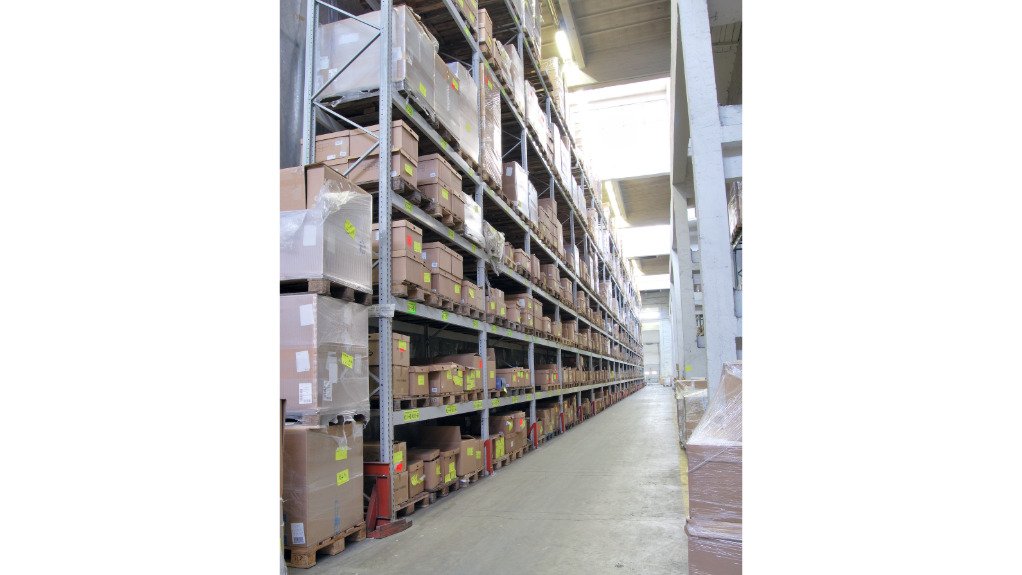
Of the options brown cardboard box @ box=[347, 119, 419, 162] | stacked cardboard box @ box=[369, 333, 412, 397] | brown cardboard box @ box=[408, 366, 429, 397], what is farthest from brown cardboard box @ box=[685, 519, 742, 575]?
brown cardboard box @ box=[347, 119, 419, 162]

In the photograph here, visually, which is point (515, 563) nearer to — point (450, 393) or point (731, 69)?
point (450, 393)

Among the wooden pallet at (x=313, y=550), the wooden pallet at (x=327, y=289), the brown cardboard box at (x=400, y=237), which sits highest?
the brown cardboard box at (x=400, y=237)

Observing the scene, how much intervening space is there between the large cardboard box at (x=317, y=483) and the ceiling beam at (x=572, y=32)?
12.1m

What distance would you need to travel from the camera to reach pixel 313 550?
339cm

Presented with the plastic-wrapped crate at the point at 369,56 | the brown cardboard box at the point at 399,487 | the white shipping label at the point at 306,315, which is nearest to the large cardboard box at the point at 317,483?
the brown cardboard box at the point at 399,487

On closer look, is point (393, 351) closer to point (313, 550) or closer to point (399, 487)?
point (399, 487)

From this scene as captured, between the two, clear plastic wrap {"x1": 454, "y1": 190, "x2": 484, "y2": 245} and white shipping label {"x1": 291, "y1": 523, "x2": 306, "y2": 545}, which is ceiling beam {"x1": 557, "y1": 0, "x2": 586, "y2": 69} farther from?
white shipping label {"x1": 291, "y1": 523, "x2": 306, "y2": 545}

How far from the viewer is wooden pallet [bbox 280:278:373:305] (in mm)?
3676

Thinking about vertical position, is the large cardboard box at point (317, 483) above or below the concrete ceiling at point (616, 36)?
below

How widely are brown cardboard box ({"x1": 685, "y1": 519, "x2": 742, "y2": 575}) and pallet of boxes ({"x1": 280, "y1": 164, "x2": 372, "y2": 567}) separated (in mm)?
2210

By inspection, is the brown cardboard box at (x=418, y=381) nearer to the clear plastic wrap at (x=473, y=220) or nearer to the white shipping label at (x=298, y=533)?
the white shipping label at (x=298, y=533)

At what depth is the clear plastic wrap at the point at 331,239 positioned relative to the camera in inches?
146
